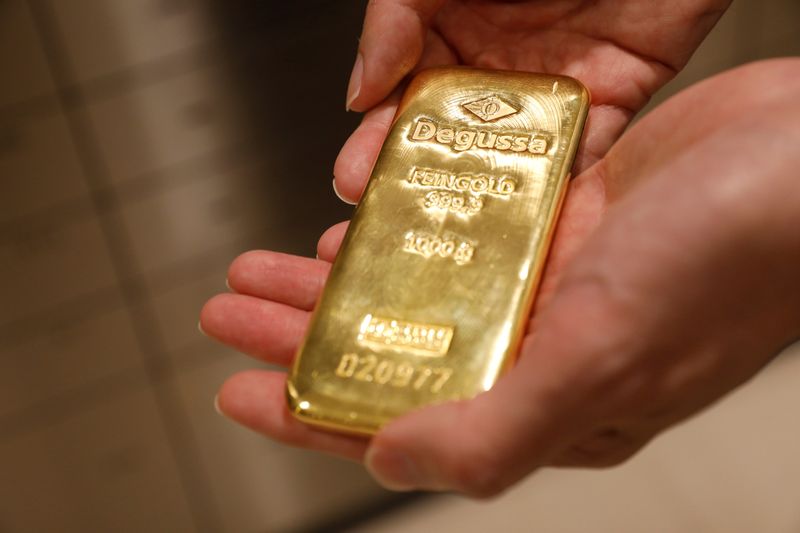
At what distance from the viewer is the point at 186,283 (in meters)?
1.19

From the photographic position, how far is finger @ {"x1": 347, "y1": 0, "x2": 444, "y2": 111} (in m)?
0.83

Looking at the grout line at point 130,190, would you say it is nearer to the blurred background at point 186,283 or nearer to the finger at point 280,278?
the blurred background at point 186,283

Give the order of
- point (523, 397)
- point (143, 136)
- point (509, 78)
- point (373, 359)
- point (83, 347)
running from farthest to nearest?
point (83, 347) < point (143, 136) < point (509, 78) < point (373, 359) < point (523, 397)

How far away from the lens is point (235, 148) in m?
1.12

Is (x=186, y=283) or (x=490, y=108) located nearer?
(x=490, y=108)

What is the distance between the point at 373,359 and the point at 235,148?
0.56 m

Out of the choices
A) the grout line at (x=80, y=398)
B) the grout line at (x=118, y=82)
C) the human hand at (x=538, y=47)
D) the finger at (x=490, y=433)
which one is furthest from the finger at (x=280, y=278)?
the grout line at (x=80, y=398)

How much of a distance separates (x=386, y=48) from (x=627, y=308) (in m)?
0.40

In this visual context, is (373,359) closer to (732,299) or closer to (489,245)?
(489,245)

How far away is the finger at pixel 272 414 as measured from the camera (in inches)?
24.3

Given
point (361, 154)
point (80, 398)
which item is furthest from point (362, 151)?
point (80, 398)

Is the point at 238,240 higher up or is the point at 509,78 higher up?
the point at 509,78

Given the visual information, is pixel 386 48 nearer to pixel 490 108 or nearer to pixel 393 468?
pixel 490 108

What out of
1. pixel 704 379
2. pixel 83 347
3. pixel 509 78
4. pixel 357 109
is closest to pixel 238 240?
pixel 83 347
